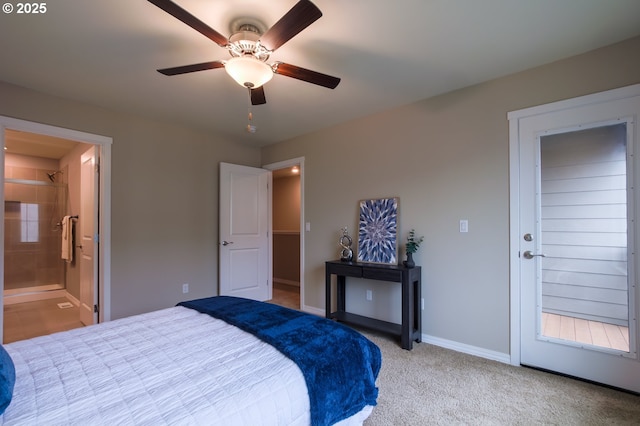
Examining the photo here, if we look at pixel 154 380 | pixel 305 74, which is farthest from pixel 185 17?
pixel 154 380

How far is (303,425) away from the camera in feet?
4.03

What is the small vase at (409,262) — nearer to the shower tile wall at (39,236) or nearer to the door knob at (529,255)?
the door knob at (529,255)

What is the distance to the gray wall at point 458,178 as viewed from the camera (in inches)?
94.1

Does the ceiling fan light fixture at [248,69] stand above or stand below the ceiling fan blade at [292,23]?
below

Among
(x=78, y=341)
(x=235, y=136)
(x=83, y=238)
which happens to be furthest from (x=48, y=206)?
(x=78, y=341)

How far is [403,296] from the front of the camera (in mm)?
2773

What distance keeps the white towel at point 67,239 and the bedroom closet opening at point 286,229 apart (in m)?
3.29

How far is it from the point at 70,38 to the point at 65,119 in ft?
4.24

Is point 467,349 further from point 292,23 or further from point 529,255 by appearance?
point 292,23

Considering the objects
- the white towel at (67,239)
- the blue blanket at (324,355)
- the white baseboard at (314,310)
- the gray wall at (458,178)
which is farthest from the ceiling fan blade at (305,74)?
the white towel at (67,239)

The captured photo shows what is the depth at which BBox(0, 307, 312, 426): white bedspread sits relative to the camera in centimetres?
98

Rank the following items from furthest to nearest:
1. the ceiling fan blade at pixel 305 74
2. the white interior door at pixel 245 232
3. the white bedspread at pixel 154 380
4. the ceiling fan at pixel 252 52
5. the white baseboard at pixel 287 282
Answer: the white baseboard at pixel 287 282 < the white interior door at pixel 245 232 < the ceiling fan blade at pixel 305 74 < the ceiling fan at pixel 252 52 < the white bedspread at pixel 154 380

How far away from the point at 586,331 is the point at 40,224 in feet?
24.1

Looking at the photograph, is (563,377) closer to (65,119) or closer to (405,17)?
(405,17)
